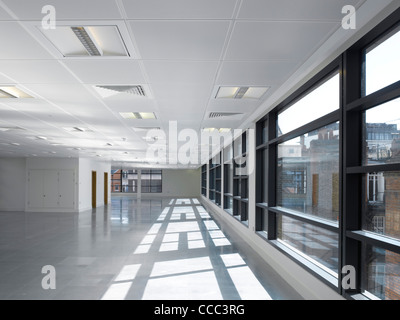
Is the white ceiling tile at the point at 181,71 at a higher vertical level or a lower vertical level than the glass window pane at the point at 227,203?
higher

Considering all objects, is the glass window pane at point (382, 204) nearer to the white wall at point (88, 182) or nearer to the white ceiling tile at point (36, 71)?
the white ceiling tile at point (36, 71)

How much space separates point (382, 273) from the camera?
3148 mm

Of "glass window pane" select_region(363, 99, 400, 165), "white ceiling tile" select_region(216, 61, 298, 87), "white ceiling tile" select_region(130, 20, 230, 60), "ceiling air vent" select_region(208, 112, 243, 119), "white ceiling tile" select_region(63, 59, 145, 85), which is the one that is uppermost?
"white ceiling tile" select_region(130, 20, 230, 60)

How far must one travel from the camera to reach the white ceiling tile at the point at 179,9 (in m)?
2.53

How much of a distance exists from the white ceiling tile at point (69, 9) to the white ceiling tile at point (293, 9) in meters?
1.01

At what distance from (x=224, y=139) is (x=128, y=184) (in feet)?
88.1

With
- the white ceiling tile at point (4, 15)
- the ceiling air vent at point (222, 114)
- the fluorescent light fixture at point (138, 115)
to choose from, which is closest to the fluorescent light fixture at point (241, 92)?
the ceiling air vent at point (222, 114)

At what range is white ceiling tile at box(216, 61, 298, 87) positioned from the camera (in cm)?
389

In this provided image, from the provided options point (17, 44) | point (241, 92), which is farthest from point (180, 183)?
point (17, 44)

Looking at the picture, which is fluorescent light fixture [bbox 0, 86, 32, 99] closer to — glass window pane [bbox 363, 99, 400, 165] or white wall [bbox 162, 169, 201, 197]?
glass window pane [bbox 363, 99, 400, 165]

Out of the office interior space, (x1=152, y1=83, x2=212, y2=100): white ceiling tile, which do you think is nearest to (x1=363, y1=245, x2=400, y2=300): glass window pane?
the office interior space

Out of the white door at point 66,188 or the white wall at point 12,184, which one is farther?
the white wall at point 12,184

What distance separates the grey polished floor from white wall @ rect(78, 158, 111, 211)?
7.43 metres

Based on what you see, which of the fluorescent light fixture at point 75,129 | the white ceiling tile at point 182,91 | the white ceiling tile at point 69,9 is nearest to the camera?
the white ceiling tile at point 69,9
